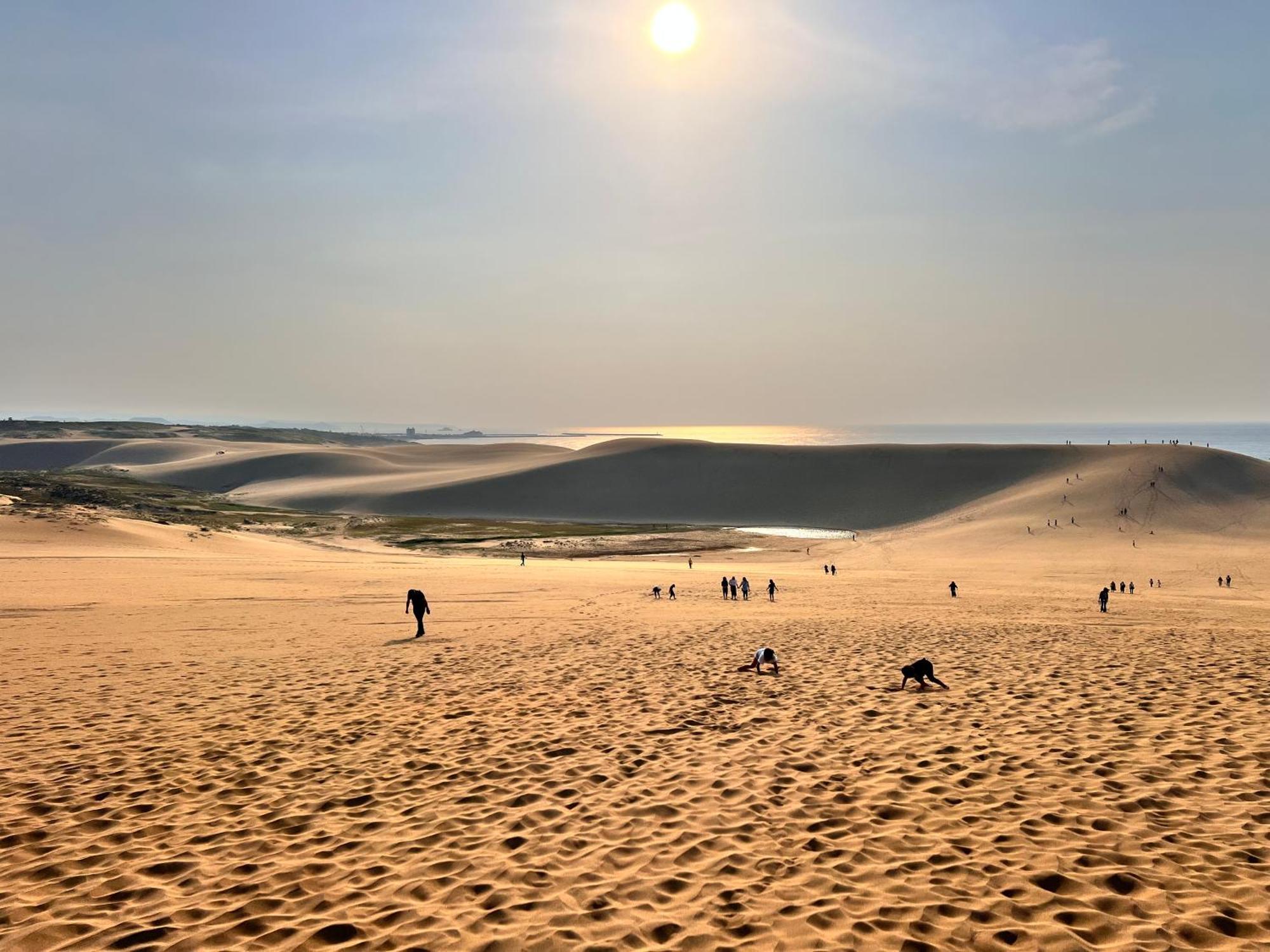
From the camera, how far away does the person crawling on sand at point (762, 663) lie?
563 inches

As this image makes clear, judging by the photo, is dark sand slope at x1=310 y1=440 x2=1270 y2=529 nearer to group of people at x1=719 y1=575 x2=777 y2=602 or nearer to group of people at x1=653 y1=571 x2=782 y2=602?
group of people at x1=719 y1=575 x2=777 y2=602

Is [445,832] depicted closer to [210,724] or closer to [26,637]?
[210,724]

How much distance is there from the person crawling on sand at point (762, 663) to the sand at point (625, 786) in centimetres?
47

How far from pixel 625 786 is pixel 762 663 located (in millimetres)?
6714

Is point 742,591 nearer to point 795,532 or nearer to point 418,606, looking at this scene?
point 418,606

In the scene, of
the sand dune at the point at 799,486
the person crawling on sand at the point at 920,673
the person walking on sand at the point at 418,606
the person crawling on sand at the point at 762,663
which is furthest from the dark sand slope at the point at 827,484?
the person walking on sand at the point at 418,606

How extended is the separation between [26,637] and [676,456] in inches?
4177

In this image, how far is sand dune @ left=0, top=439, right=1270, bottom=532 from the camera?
2985 inches

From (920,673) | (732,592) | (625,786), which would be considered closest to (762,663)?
(920,673)

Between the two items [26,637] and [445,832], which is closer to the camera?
[445,832]

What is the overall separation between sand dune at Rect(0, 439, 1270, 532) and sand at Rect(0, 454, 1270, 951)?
6599 centimetres

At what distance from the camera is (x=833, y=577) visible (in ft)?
136

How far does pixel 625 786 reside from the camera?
8500 millimetres

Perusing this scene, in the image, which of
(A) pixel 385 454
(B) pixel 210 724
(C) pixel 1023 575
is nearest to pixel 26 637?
(B) pixel 210 724
